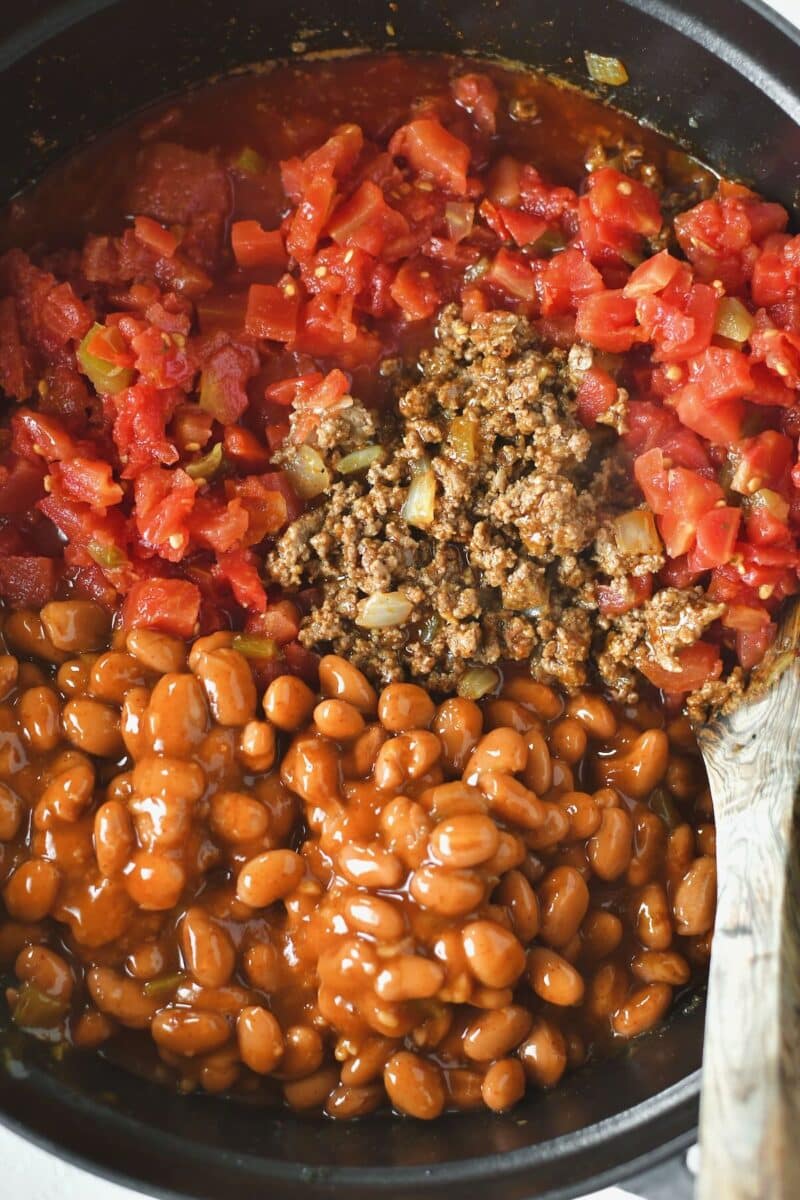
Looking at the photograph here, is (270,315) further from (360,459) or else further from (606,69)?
(606,69)

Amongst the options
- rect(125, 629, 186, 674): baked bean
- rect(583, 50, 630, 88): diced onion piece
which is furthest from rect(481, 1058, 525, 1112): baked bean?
rect(583, 50, 630, 88): diced onion piece

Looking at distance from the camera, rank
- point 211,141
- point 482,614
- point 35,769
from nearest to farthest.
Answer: point 35,769 < point 482,614 < point 211,141

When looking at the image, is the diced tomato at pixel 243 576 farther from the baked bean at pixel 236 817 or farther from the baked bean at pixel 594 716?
the baked bean at pixel 594 716

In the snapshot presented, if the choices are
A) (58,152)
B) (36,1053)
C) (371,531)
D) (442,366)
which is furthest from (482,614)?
(58,152)

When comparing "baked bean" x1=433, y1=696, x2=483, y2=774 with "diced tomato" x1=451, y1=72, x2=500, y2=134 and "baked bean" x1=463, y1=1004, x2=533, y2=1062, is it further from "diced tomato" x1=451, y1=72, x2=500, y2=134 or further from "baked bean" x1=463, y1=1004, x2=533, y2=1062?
"diced tomato" x1=451, y1=72, x2=500, y2=134

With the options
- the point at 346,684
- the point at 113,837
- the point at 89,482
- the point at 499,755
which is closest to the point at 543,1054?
the point at 499,755

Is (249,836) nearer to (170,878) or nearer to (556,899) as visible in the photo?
(170,878)
